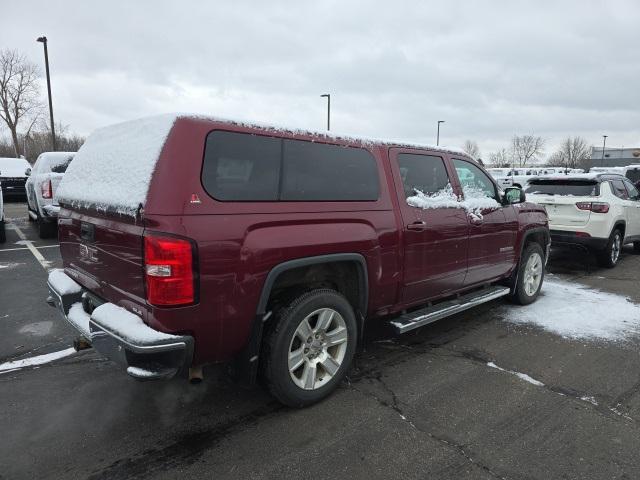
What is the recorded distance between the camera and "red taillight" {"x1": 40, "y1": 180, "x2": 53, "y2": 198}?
8.77 m

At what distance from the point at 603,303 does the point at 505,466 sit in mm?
4187

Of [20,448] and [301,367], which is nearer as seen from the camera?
[20,448]

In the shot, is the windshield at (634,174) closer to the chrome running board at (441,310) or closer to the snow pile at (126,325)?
the chrome running board at (441,310)

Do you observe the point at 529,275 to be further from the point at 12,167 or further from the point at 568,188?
the point at 12,167

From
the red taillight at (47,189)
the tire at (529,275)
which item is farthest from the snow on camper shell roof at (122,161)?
the red taillight at (47,189)

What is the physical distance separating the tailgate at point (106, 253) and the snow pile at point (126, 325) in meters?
0.08

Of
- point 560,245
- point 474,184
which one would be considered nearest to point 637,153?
point 560,245

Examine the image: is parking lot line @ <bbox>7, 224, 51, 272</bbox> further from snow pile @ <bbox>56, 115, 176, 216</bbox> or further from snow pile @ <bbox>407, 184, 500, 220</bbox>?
snow pile @ <bbox>407, 184, 500, 220</bbox>

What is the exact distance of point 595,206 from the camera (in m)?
7.68

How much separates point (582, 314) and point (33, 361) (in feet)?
18.6

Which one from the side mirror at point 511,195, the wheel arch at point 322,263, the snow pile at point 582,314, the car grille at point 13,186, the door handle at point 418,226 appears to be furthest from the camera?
the car grille at point 13,186

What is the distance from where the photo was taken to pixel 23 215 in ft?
47.9

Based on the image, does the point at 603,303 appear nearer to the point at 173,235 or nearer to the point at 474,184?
the point at 474,184

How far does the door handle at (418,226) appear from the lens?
3.67 meters
